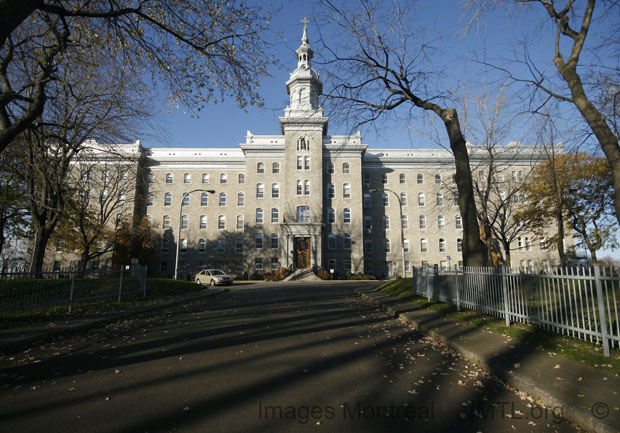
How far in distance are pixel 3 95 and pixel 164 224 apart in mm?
42808

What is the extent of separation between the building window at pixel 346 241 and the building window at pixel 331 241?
3.74 ft

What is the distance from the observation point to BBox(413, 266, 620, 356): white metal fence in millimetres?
5637

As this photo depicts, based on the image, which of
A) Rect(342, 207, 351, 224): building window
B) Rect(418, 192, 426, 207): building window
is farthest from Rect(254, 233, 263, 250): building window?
Rect(418, 192, 426, 207): building window

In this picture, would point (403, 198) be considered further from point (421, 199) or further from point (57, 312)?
point (57, 312)

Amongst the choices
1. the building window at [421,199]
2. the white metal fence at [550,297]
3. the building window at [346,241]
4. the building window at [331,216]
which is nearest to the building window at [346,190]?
the building window at [331,216]

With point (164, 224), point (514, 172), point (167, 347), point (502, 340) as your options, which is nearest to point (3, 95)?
point (167, 347)

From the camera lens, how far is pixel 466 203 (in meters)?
12.8

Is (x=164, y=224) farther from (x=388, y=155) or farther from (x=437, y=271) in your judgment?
(x=437, y=271)

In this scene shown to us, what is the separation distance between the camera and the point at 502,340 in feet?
22.3

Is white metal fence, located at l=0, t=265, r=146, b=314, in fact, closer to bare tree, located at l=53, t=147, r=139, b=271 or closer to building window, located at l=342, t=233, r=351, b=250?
bare tree, located at l=53, t=147, r=139, b=271

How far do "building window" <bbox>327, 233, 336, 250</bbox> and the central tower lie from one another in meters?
2.72

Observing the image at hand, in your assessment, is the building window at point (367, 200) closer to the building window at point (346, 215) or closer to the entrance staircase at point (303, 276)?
the building window at point (346, 215)

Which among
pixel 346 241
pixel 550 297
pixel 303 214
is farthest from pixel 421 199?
pixel 550 297

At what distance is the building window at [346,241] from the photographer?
149 feet
